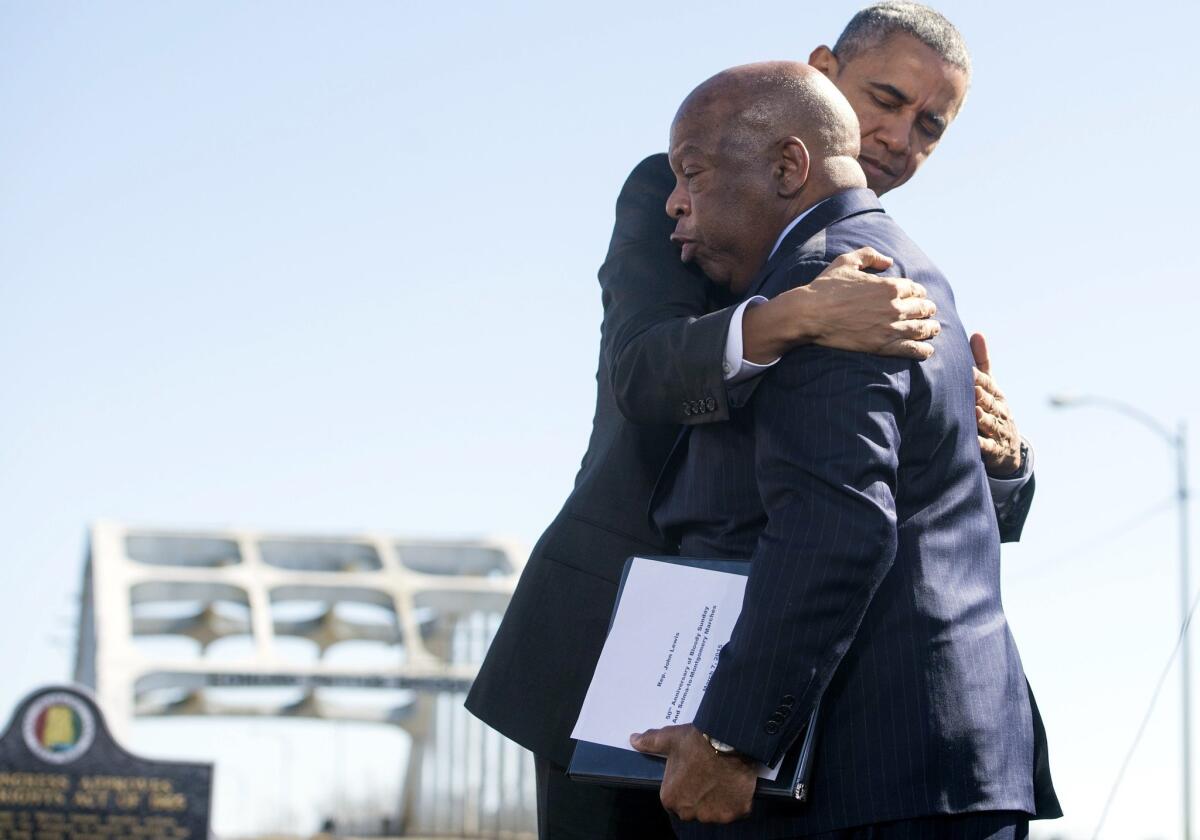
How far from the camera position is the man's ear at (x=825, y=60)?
3680 millimetres

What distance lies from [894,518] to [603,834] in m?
0.88

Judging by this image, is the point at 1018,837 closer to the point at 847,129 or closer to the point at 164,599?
the point at 847,129

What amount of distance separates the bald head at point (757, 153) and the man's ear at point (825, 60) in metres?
0.77

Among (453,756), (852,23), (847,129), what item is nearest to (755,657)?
(847,129)

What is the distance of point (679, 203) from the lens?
294 cm

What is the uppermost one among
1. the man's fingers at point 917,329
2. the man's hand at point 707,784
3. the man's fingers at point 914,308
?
the man's fingers at point 914,308

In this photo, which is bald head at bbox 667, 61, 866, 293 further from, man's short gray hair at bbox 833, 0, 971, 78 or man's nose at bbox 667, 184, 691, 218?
man's short gray hair at bbox 833, 0, 971, 78

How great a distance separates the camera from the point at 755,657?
252 cm

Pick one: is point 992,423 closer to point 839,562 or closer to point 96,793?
point 839,562

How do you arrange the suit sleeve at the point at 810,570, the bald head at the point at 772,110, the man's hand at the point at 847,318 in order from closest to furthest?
the suit sleeve at the point at 810,570 → the man's hand at the point at 847,318 → the bald head at the point at 772,110

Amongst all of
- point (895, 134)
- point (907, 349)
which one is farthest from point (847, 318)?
point (895, 134)

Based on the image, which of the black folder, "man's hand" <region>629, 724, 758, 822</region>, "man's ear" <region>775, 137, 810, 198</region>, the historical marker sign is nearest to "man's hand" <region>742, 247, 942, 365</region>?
"man's ear" <region>775, 137, 810, 198</region>

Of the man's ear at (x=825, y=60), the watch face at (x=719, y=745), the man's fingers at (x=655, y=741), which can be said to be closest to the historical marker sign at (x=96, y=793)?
the man's ear at (x=825, y=60)

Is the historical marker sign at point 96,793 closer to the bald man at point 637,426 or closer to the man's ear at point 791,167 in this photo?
the bald man at point 637,426
